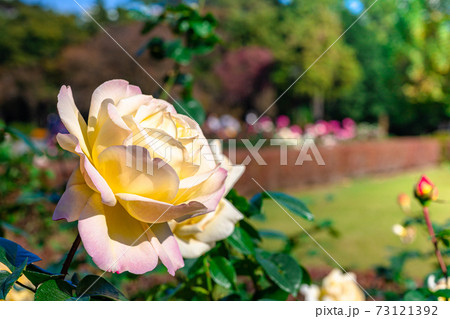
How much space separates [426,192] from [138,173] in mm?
589

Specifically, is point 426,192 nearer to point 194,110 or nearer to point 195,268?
point 195,268

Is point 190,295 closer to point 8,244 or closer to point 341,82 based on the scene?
point 8,244

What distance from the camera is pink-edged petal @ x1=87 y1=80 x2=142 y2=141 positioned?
16.4 inches

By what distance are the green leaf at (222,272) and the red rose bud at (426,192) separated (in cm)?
37

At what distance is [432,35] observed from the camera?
17875 mm

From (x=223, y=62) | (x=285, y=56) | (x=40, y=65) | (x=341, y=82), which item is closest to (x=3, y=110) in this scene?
(x=40, y=65)

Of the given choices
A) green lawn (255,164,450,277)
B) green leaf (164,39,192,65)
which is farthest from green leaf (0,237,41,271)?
green lawn (255,164,450,277)

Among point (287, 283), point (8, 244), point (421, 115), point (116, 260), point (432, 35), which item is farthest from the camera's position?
point (421, 115)

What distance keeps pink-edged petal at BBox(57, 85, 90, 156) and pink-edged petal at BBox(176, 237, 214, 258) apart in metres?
0.21

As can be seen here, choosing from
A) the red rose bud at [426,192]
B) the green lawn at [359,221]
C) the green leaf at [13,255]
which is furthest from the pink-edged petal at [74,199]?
the green lawn at [359,221]

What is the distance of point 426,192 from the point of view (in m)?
0.77

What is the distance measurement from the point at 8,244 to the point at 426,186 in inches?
26.3

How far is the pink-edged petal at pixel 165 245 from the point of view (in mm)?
389

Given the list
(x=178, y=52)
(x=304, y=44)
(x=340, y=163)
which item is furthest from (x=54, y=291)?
(x=304, y=44)
